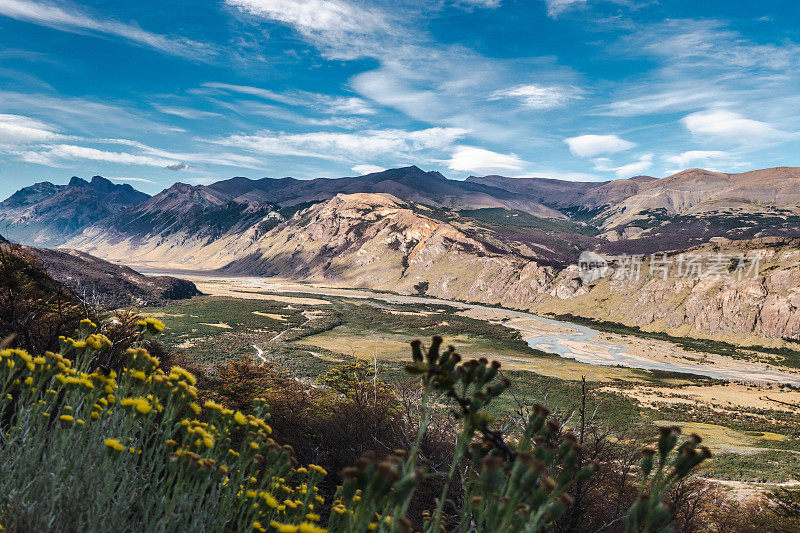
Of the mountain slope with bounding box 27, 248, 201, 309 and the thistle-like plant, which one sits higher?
the thistle-like plant

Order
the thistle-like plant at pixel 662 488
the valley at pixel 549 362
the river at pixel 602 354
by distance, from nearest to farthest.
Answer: the thistle-like plant at pixel 662 488 < the valley at pixel 549 362 < the river at pixel 602 354

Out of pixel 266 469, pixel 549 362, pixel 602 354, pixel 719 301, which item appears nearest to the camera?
pixel 266 469

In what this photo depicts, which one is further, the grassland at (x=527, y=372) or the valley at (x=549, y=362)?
the valley at (x=549, y=362)

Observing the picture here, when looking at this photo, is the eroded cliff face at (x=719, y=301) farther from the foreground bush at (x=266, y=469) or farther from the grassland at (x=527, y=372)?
the foreground bush at (x=266, y=469)

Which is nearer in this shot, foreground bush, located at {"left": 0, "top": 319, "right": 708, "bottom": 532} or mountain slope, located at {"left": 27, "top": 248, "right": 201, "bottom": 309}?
foreground bush, located at {"left": 0, "top": 319, "right": 708, "bottom": 532}

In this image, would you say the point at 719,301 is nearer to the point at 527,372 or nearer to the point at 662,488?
the point at 527,372

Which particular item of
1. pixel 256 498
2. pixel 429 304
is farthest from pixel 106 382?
pixel 429 304

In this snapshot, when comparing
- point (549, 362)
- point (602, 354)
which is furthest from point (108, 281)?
point (602, 354)

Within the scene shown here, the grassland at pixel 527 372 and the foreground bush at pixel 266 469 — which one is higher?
the foreground bush at pixel 266 469

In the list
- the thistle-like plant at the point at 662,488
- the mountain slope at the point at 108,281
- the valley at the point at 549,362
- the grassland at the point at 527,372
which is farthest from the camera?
the mountain slope at the point at 108,281

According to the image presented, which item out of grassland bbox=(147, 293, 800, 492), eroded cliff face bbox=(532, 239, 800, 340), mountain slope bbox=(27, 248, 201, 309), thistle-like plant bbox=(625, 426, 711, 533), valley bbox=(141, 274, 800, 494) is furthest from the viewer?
mountain slope bbox=(27, 248, 201, 309)

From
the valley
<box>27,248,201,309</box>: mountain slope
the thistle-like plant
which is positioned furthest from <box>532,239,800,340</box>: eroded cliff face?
<box>27,248,201,309</box>: mountain slope

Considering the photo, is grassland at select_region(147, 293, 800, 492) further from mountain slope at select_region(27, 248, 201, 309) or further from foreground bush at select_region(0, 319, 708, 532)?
mountain slope at select_region(27, 248, 201, 309)

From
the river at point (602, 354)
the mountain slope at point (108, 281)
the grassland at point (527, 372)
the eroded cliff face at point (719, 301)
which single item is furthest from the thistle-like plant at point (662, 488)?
the eroded cliff face at point (719, 301)
